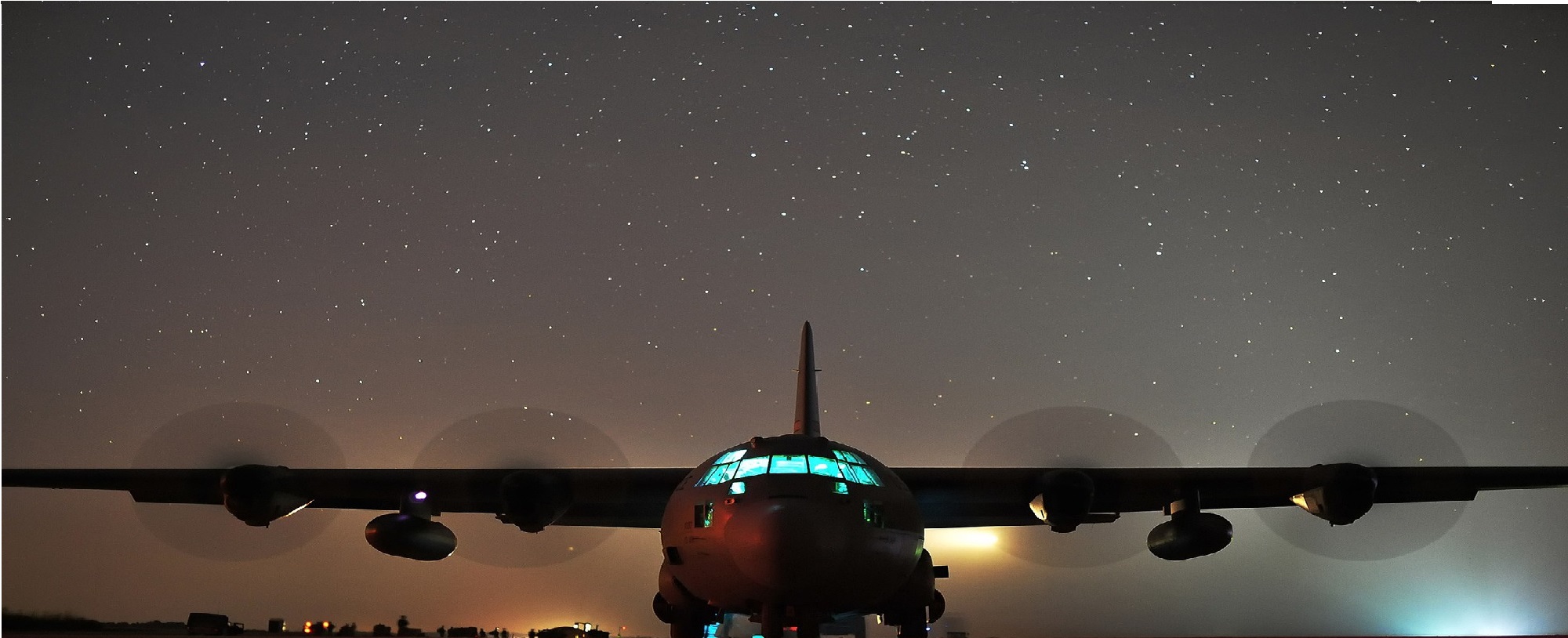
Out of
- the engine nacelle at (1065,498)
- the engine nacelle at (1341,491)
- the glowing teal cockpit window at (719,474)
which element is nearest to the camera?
the glowing teal cockpit window at (719,474)

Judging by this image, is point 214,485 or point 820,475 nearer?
point 820,475

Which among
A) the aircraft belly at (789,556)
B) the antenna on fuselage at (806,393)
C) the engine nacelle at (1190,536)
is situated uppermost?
the antenna on fuselage at (806,393)

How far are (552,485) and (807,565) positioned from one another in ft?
29.4

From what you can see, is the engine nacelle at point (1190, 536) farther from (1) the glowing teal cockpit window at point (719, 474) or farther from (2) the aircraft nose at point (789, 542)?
(1) the glowing teal cockpit window at point (719, 474)

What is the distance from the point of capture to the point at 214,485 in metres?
19.6

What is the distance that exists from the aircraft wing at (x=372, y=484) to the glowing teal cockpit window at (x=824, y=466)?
264 inches

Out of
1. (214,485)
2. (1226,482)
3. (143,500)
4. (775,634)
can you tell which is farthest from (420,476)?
(1226,482)

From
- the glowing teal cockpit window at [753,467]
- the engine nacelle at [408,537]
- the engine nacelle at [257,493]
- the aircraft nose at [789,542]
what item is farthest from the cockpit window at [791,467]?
the engine nacelle at [257,493]

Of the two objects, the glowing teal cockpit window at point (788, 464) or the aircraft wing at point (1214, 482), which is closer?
the glowing teal cockpit window at point (788, 464)

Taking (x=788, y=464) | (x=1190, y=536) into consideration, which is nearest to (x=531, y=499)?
(x=788, y=464)

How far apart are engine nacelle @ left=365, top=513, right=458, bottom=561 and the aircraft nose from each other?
29.9 feet

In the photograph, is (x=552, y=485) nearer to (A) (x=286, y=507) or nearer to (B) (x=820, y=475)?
(A) (x=286, y=507)

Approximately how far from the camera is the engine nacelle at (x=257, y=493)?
18547mm

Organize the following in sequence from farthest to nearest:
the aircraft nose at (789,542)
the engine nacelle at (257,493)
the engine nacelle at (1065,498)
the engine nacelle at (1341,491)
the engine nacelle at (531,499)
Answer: the engine nacelle at (531,499) → the engine nacelle at (1065,498) → the engine nacelle at (257,493) → the engine nacelle at (1341,491) → the aircraft nose at (789,542)
